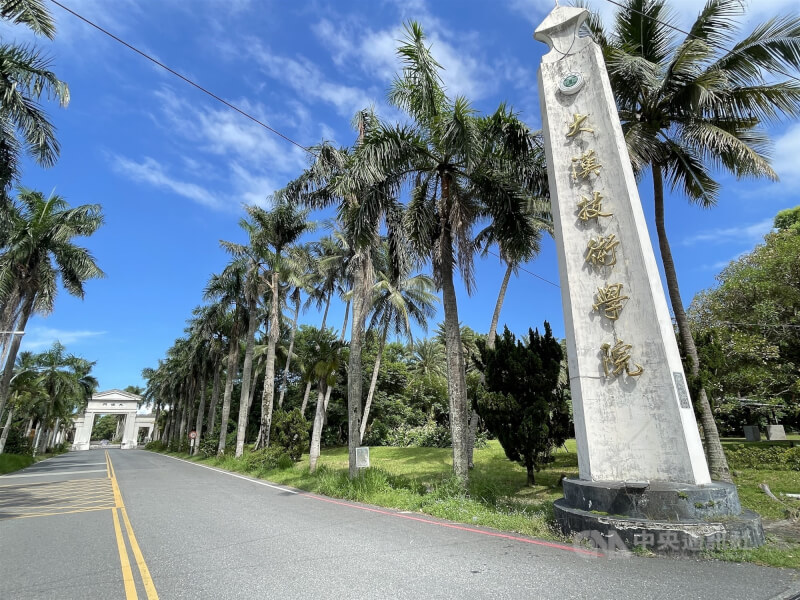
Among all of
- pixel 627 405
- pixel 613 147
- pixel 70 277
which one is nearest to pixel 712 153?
pixel 613 147

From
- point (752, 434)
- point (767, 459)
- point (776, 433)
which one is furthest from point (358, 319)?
point (776, 433)

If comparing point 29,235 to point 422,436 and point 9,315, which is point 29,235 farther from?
point 422,436

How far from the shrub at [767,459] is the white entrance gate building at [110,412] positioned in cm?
8906

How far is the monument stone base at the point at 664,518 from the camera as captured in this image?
5.11 metres

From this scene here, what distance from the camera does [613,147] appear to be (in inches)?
313

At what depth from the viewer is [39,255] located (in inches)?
838

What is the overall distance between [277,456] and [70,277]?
51.0 feet

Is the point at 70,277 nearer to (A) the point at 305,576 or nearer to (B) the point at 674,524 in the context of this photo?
(A) the point at 305,576

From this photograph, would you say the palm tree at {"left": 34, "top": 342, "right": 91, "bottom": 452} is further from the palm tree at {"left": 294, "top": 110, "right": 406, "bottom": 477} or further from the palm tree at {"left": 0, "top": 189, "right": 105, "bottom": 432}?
the palm tree at {"left": 294, "top": 110, "right": 406, "bottom": 477}

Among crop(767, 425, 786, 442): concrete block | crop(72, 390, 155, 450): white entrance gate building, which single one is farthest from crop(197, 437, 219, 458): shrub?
crop(72, 390, 155, 450): white entrance gate building

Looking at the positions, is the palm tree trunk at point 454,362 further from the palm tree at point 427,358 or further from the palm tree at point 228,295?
the palm tree at point 427,358

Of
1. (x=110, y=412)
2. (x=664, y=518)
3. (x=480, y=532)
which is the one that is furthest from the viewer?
(x=110, y=412)

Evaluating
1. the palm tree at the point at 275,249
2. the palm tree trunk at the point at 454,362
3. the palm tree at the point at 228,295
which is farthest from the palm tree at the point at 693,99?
the palm tree at the point at 228,295

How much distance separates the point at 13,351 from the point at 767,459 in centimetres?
3078
